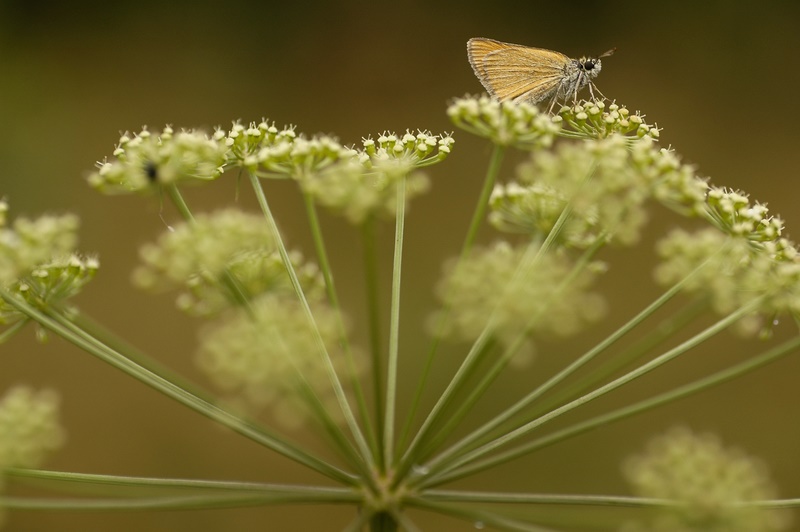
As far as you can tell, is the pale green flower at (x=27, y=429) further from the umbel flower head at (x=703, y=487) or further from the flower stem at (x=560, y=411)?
the umbel flower head at (x=703, y=487)

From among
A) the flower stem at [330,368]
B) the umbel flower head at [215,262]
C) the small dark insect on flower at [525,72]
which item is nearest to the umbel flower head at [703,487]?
the flower stem at [330,368]

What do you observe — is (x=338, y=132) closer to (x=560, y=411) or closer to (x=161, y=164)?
(x=161, y=164)

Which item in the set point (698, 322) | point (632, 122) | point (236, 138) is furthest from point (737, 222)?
point (698, 322)

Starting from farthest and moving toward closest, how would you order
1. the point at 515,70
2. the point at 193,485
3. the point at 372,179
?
the point at 515,70, the point at 372,179, the point at 193,485

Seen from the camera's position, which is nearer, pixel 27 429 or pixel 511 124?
pixel 27 429

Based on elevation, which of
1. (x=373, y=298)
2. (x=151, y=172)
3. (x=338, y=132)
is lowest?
(x=373, y=298)

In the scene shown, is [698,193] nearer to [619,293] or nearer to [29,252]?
[29,252]

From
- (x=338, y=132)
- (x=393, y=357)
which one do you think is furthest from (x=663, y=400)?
(x=338, y=132)
